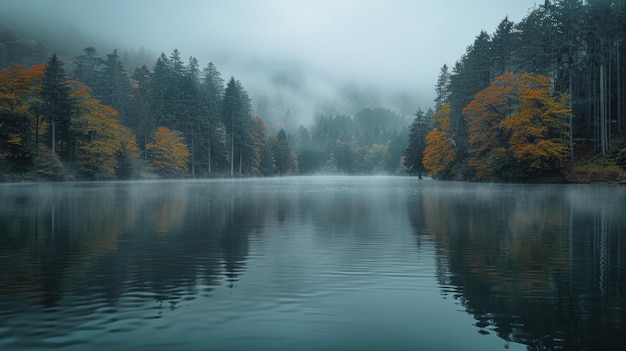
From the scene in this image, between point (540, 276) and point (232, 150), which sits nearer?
point (540, 276)

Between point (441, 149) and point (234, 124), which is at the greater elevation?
point (234, 124)

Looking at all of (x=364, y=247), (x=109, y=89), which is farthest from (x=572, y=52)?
(x=109, y=89)

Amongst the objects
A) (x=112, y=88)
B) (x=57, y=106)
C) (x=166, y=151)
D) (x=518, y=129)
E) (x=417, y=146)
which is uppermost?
(x=112, y=88)

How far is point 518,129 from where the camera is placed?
64.5m

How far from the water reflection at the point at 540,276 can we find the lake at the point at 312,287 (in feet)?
0.14

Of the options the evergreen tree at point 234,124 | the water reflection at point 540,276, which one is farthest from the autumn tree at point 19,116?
the water reflection at point 540,276

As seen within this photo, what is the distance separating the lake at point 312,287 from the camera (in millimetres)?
7477

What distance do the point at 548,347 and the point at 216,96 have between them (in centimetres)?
13491

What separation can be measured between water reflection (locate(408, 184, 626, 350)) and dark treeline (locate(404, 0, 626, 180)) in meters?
46.1

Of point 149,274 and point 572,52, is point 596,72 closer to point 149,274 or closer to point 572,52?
point 572,52

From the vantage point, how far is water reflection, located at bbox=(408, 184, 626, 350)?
783cm

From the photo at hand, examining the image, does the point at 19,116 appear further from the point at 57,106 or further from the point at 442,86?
the point at 442,86

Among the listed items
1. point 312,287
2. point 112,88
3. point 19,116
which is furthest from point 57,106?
point 312,287

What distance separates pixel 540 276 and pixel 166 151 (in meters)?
93.8
